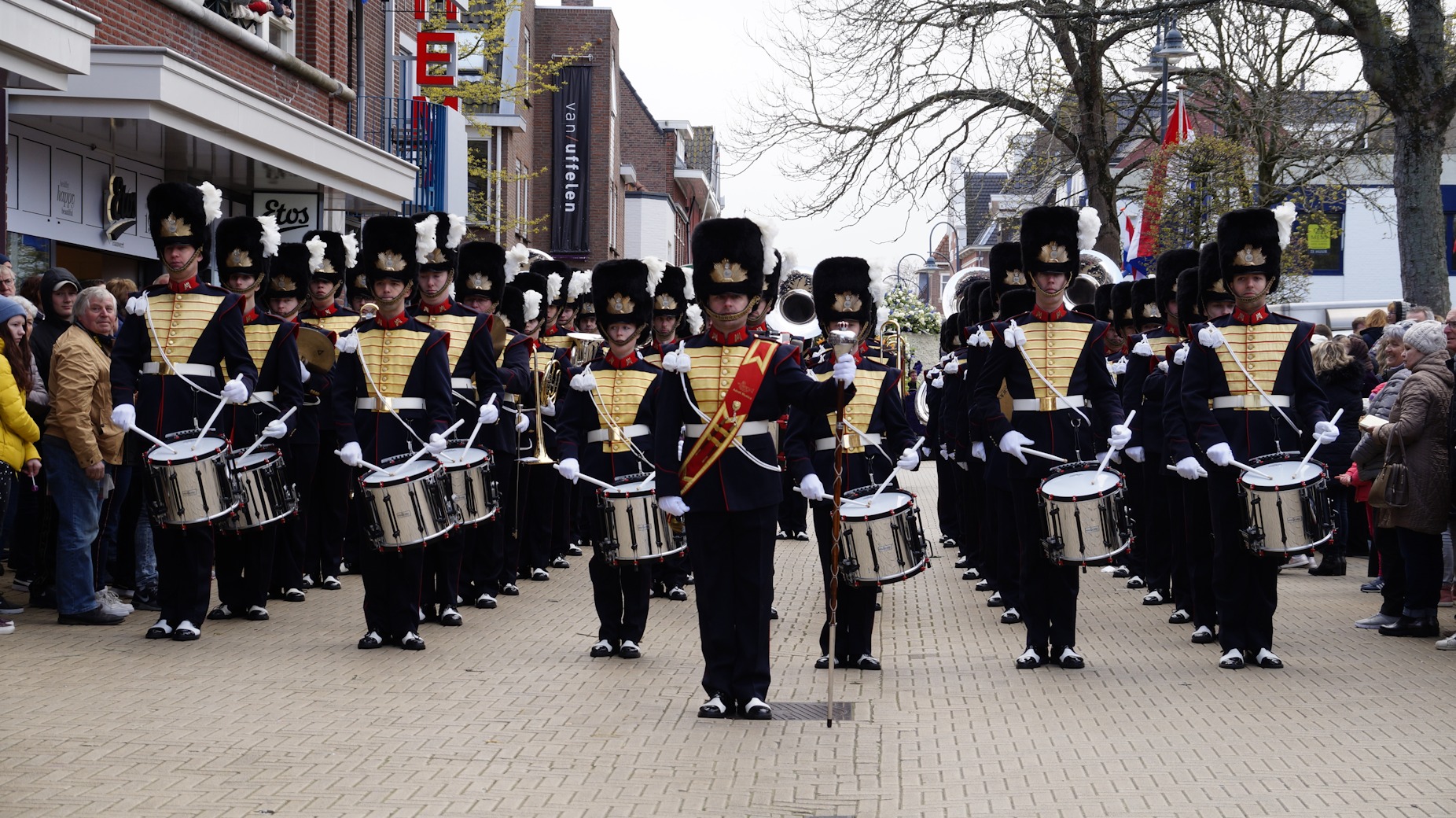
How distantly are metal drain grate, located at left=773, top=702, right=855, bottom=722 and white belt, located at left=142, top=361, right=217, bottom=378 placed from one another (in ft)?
13.3

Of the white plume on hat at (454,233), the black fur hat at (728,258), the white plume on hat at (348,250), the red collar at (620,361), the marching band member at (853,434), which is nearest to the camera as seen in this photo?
the black fur hat at (728,258)

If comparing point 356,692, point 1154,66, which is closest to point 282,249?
point 356,692

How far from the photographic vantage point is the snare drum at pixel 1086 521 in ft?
28.7

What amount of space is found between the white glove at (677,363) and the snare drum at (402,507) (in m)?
2.02

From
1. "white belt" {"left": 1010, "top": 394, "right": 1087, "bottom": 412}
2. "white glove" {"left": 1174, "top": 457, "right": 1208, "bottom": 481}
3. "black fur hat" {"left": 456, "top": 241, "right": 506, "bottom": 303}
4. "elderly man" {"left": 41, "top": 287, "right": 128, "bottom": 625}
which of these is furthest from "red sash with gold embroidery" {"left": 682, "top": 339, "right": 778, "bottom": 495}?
"black fur hat" {"left": 456, "top": 241, "right": 506, "bottom": 303}

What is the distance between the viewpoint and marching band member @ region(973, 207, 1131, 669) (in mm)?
9328

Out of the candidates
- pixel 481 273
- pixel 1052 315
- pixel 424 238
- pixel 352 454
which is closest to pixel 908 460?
pixel 1052 315

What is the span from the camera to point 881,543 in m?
8.70

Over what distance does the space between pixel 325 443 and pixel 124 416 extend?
3177 mm

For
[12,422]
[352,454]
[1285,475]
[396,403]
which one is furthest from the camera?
[396,403]

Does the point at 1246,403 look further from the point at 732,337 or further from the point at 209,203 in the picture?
the point at 209,203

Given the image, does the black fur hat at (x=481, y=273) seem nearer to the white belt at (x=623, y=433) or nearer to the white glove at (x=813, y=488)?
the white belt at (x=623, y=433)

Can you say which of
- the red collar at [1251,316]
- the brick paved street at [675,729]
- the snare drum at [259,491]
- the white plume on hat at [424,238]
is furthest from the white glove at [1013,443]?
the snare drum at [259,491]

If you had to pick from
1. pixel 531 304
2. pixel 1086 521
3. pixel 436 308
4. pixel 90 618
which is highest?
pixel 531 304
